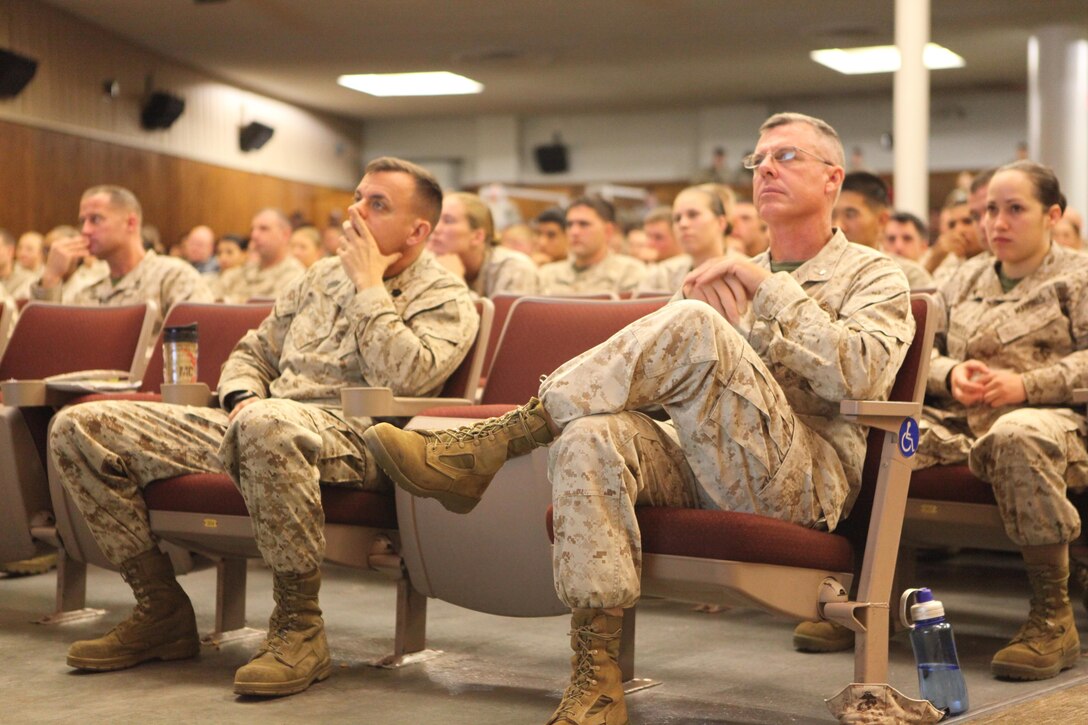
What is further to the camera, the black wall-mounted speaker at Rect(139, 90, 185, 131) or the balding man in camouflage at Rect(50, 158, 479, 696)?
the black wall-mounted speaker at Rect(139, 90, 185, 131)

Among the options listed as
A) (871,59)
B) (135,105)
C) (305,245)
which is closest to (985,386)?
(305,245)

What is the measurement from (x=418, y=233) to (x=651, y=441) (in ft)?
3.73

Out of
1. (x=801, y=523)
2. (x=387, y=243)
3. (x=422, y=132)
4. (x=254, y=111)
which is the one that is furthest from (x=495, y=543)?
(x=422, y=132)

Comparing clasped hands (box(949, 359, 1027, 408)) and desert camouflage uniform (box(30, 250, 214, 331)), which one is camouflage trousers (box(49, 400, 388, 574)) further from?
desert camouflage uniform (box(30, 250, 214, 331))

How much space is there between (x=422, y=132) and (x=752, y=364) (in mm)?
14658

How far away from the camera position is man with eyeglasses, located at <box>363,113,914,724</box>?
2156mm

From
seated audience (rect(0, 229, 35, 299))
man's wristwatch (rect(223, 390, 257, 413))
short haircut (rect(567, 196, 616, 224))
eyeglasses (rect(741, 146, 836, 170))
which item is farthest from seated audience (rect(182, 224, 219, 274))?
eyeglasses (rect(741, 146, 836, 170))

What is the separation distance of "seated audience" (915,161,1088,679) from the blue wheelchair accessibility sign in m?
0.55

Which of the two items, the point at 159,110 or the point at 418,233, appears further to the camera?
the point at 159,110

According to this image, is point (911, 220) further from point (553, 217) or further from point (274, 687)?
point (274, 687)

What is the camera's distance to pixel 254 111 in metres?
14.3

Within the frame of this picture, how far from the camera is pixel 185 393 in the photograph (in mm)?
3025

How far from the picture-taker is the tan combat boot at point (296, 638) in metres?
2.58

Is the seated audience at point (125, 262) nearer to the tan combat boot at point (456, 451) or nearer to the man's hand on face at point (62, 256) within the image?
the man's hand on face at point (62, 256)
